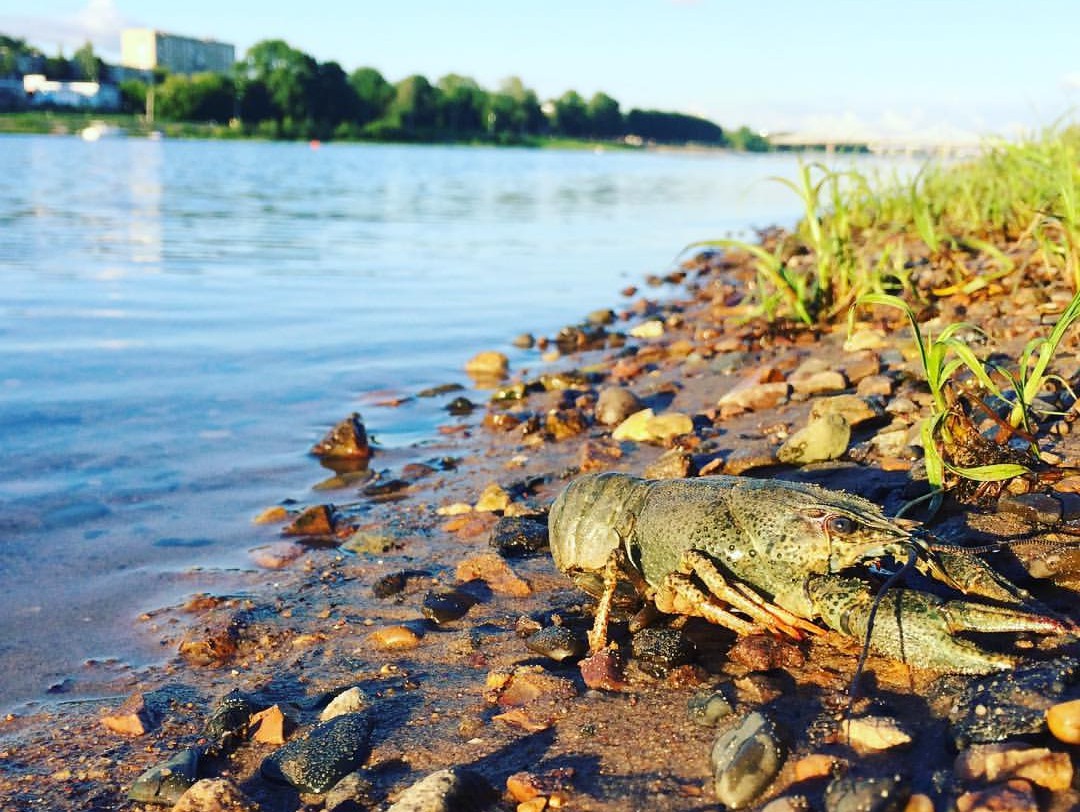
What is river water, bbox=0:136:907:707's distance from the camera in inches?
173

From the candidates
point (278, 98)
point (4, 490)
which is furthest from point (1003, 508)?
point (278, 98)

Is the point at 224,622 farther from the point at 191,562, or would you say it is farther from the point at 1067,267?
the point at 1067,267

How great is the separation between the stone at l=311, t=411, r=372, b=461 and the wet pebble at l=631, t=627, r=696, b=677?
344cm

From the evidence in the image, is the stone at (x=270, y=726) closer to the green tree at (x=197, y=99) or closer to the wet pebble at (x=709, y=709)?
the wet pebble at (x=709, y=709)

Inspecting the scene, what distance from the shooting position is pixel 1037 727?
2.22 metres

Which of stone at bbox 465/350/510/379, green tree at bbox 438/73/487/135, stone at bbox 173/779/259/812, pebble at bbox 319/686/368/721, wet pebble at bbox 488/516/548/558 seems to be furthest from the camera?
green tree at bbox 438/73/487/135

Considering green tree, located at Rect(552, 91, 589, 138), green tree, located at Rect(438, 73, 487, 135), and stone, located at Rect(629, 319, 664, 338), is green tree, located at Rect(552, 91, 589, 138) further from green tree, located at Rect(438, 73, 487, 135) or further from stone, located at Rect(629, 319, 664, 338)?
stone, located at Rect(629, 319, 664, 338)

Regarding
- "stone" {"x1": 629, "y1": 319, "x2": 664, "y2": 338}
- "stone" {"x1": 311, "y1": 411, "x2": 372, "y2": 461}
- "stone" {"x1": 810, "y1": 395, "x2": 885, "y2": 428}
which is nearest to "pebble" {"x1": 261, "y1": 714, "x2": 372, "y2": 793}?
"stone" {"x1": 810, "y1": 395, "x2": 885, "y2": 428}

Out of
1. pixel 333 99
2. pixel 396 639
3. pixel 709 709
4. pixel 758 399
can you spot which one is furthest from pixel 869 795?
pixel 333 99

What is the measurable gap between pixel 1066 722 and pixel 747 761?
74 cm

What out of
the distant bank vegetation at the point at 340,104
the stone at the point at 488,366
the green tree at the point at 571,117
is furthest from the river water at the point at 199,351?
the green tree at the point at 571,117

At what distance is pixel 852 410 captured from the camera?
4.88 metres

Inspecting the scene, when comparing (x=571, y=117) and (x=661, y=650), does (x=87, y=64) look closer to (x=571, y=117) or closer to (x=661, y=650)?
(x=571, y=117)

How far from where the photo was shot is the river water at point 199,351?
4395 mm
